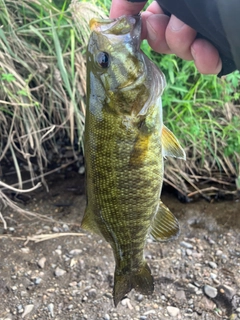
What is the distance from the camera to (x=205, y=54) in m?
1.69

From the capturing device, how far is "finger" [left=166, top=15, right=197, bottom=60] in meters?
1.62

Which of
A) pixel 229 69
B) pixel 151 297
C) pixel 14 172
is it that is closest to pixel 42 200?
pixel 14 172

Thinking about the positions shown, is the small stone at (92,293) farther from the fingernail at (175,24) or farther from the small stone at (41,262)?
the fingernail at (175,24)

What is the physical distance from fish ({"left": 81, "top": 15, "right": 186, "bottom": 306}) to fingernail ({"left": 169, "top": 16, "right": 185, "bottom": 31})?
23cm

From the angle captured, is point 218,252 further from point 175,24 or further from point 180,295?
point 175,24

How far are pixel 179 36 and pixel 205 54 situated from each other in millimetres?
132

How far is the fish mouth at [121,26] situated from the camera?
1404 millimetres

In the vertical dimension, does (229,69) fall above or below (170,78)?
above

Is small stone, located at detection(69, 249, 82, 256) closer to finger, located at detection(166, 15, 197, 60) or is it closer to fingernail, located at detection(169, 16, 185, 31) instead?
finger, located at detection(166, 15, 197, 60)

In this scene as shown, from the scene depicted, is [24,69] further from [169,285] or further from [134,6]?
[169,285]

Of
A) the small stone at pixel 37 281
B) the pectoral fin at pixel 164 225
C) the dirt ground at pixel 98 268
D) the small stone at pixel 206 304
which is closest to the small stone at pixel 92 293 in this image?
the dirt ground at pixel 98 268

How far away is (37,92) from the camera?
3043mm

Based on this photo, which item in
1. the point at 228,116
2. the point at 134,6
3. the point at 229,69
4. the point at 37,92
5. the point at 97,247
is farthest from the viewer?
the point at 228,116

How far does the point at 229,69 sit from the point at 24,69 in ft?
5.46
